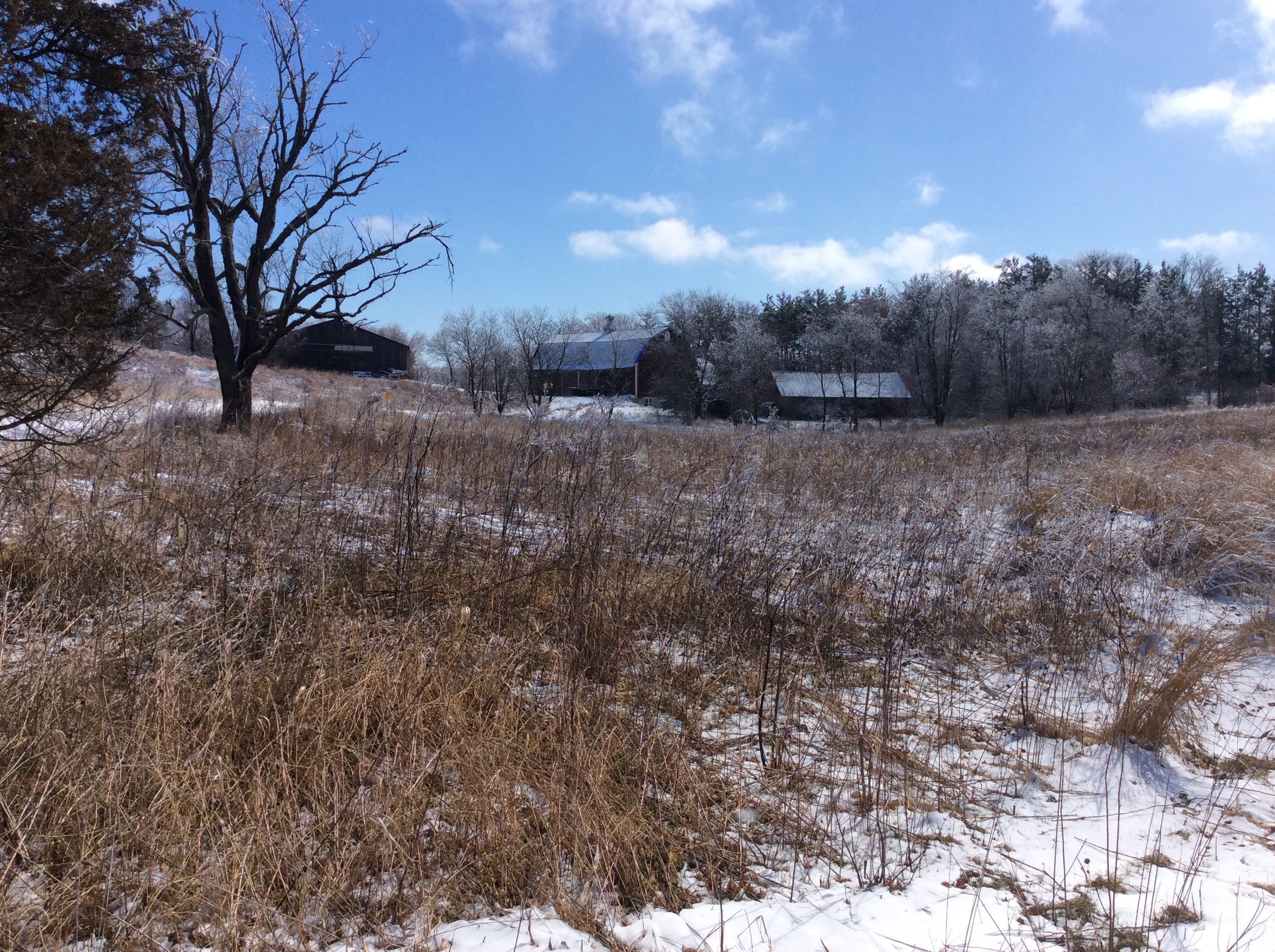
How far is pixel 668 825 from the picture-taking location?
288cm

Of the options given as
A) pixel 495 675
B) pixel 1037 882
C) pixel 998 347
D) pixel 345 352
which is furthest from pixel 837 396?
pixel 1037 882

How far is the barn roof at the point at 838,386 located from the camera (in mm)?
48438

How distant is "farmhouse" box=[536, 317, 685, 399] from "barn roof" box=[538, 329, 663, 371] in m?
0.04

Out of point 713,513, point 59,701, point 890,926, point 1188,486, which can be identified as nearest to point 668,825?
point 890,926

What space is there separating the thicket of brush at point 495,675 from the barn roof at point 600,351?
139ft

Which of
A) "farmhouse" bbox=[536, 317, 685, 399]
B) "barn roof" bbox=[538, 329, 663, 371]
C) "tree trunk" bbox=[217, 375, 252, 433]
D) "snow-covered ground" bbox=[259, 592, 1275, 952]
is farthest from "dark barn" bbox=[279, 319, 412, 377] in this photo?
"snow-covered ground" bbox=[259, 592, 1275, 952]

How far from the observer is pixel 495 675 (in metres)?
3.62

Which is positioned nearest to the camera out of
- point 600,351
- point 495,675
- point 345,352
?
point 495,675

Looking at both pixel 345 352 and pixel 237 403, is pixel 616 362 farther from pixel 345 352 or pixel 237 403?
pixel 237 403

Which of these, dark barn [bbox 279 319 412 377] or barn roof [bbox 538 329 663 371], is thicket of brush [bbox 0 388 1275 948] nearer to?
barn roof [bbox 538 329 663 371]

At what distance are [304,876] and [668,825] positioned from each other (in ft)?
4.45

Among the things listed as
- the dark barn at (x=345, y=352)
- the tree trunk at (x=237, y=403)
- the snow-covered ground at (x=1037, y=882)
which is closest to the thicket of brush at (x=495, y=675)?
the snow-covered ground at (x=1037, y=882)

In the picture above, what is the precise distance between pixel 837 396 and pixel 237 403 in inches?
1656

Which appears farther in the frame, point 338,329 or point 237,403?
Result: point 338,329
